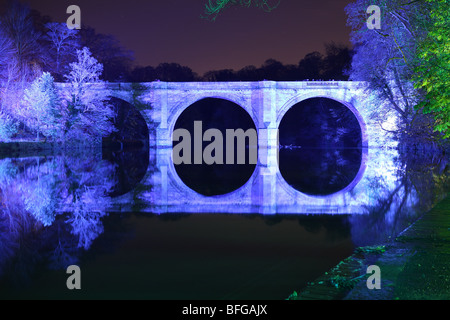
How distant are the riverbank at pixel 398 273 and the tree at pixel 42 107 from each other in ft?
90.2

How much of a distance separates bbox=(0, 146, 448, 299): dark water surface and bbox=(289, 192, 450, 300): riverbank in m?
0.28

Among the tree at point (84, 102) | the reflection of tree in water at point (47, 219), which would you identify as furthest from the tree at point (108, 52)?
the reflection of tree in water at point (47, 219)

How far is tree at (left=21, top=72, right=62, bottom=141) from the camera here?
2859 cm

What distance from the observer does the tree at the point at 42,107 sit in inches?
1126

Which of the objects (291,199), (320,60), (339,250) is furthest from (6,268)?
(320,60)

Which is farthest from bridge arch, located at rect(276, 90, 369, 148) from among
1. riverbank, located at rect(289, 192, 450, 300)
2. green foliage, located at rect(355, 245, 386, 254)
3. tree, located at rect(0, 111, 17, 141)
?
green foliage, located at rect(355, 245, 386, 254)

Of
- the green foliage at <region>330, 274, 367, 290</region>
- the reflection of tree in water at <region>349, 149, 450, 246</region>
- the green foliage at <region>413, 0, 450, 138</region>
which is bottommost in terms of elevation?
the green foliage at <region>330, 274, 367, 290</region>

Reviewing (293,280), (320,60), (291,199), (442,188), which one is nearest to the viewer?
(293,280)

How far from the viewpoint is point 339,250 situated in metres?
5.36
